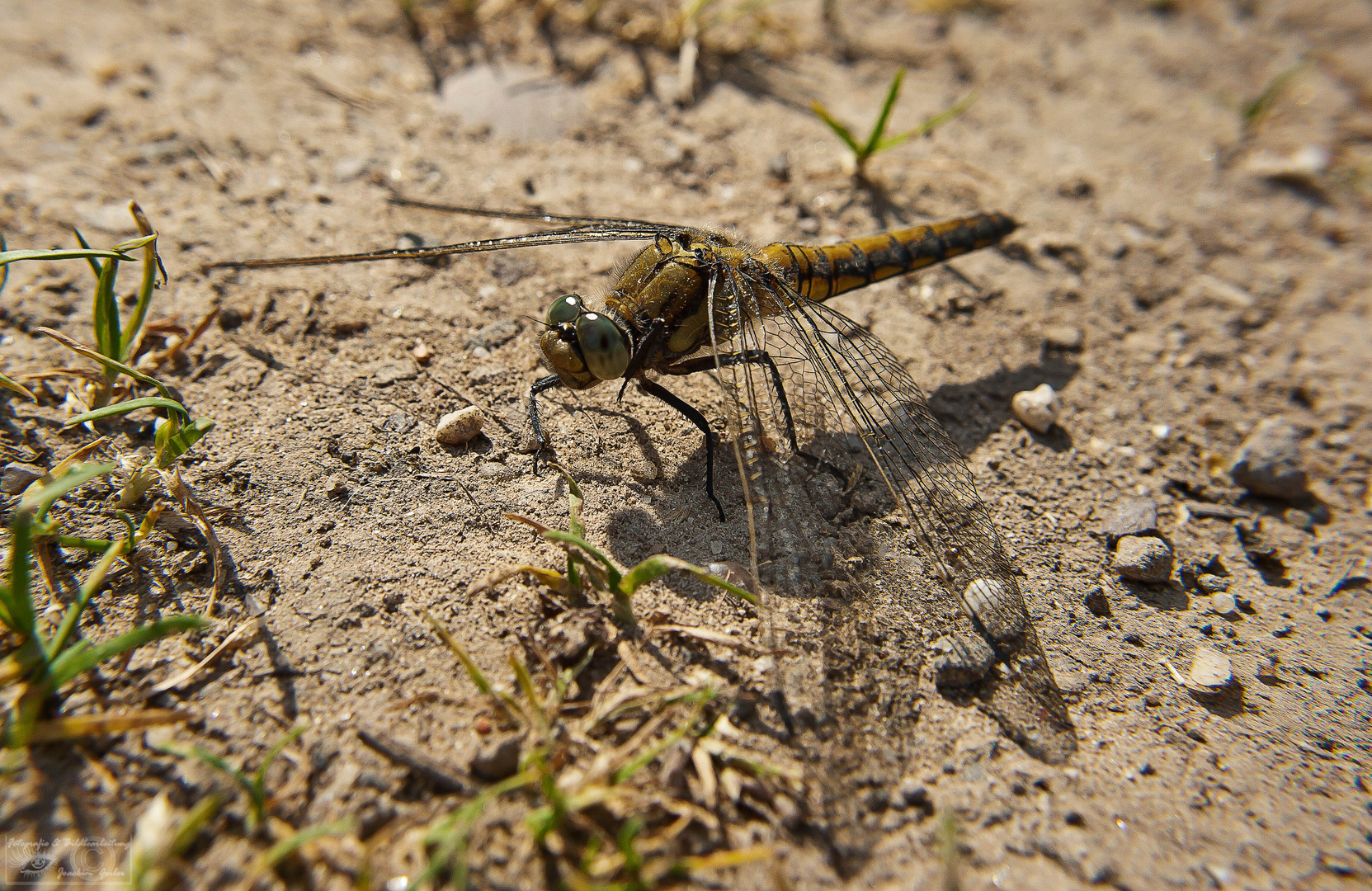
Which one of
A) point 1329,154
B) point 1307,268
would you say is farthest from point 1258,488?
point 1329,154

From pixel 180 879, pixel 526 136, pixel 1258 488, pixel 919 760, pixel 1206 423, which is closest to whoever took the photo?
pixel 180 879

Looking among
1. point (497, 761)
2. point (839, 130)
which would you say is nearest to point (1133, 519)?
point (839, 130)

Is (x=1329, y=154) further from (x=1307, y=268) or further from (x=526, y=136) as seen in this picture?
(x=526, y=136)

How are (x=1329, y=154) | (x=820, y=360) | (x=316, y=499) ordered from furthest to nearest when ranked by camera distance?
(x=1329, y=154) < (x=820, y=360) < (x=316, y=499)

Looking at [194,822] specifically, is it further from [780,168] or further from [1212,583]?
[780,168]

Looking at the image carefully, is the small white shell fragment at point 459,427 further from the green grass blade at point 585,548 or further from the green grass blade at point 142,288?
the green grass blade at point 142,288

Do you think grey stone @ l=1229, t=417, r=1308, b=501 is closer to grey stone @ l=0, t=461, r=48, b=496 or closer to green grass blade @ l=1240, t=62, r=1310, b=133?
green grass blade @ l=1240, t=62, r=1310, b=133
